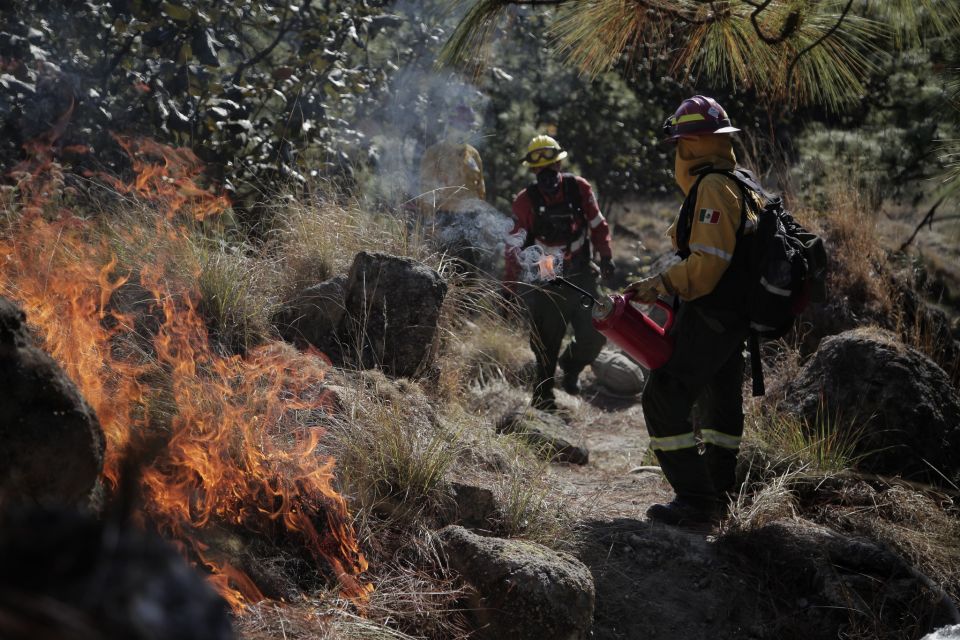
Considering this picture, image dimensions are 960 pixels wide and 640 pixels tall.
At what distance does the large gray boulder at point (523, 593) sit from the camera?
3180 mm

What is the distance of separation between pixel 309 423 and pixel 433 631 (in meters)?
1.16

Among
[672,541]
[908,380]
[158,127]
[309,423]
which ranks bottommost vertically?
[672,541]

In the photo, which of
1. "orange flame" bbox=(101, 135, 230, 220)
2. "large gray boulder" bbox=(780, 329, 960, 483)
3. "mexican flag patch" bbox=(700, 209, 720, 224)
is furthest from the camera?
"orange flame" bbox=(101, 135, 230, 220)

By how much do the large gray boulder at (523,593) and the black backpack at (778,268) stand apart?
1.64m

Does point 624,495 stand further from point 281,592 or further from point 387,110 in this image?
point 387,110

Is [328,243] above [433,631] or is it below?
above

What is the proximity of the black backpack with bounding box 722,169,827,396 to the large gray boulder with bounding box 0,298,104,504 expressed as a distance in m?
3.07

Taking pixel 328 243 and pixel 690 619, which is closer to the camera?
pixel 690 619

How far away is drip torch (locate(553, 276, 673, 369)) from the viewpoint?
425 cm

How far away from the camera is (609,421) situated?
7145 mm

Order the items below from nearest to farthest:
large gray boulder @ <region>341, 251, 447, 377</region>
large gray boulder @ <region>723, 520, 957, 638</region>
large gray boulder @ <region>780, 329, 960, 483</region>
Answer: large gray boulder @ <region>723, 520, 957, 638</region> → large gray boulder @ <region>780, 329, 960, 483</region> → large gray boulder @ <region>341, 251, 447, 377</region>

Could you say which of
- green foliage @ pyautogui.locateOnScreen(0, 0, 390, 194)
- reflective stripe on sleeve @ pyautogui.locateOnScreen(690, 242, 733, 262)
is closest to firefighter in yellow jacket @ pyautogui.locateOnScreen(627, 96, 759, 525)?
reflective stripe on sleeve @ pyautogui.locateOnScreen(690, 242, 733, 262)

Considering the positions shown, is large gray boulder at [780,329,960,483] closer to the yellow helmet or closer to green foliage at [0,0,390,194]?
the yellow helmet

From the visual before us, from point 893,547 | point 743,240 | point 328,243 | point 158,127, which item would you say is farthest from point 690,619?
point 158,127
